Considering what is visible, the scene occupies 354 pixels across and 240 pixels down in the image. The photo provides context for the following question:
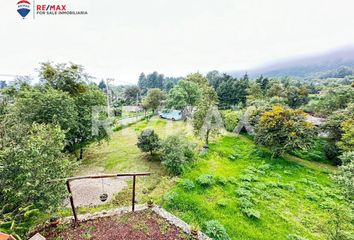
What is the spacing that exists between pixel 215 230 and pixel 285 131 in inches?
455

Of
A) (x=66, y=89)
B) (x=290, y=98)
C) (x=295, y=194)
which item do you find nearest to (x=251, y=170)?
(x=295, y=194)

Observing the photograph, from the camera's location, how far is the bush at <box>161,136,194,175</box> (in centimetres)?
1317

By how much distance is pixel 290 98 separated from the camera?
35.5 meters

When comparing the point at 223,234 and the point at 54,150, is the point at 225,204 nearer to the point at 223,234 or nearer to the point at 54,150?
the point at 223,234

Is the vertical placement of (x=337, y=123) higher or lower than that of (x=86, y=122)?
lower

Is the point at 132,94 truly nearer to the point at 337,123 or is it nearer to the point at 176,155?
the point at 176,155

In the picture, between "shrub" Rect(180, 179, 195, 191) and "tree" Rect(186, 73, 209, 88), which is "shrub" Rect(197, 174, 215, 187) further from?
"tree" Rect(186, 73, 209, 88)

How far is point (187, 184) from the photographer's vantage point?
11852mm

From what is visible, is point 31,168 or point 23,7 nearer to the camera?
point 31,168

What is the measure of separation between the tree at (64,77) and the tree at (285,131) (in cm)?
1579

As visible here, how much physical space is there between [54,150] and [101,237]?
3.67 metres

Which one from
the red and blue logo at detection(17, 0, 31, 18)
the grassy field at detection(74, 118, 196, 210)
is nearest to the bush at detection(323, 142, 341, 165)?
the grassy field at detection(74, 118, 196, 210)

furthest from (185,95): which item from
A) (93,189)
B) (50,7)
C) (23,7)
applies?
(23,7)

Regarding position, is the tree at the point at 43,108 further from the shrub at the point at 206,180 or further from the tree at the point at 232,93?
the tree at the point at 232,93
